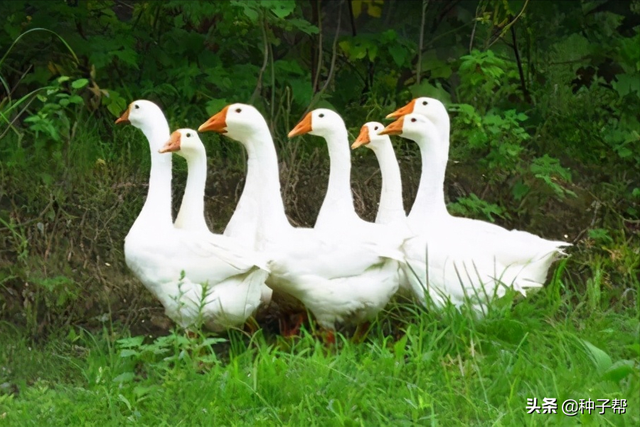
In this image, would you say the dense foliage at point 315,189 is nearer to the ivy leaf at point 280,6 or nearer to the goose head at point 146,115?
the ivy leaf at point 280,6

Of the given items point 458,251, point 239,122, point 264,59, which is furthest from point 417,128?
point 264,59

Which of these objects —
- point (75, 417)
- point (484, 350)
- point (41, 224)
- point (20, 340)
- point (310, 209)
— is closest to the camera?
point (75, 417)

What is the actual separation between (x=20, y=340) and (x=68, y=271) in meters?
0.65

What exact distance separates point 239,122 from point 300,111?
2013mm

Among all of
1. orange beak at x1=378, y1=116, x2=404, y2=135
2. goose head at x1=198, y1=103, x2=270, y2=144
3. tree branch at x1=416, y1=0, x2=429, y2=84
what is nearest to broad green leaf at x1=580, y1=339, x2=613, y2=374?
orange beak at x1=378, y1=116, x2=404, y2=135

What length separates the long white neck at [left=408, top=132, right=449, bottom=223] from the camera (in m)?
5.65

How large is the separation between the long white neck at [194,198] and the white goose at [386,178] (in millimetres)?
780

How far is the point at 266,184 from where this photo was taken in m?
5.58

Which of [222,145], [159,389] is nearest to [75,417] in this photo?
[159,389]

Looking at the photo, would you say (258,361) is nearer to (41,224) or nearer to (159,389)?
(159,389)

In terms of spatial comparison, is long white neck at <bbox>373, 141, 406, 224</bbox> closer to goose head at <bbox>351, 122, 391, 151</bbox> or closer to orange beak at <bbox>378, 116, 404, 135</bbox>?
goose head at <bbox>351, 122, 391, 151</bbox>

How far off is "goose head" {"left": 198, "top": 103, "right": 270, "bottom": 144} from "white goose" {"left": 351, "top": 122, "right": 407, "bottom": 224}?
52cm

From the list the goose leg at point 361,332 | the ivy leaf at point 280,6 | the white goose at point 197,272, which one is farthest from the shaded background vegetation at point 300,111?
the goose leg at point 361,332

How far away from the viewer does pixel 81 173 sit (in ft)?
22.0
